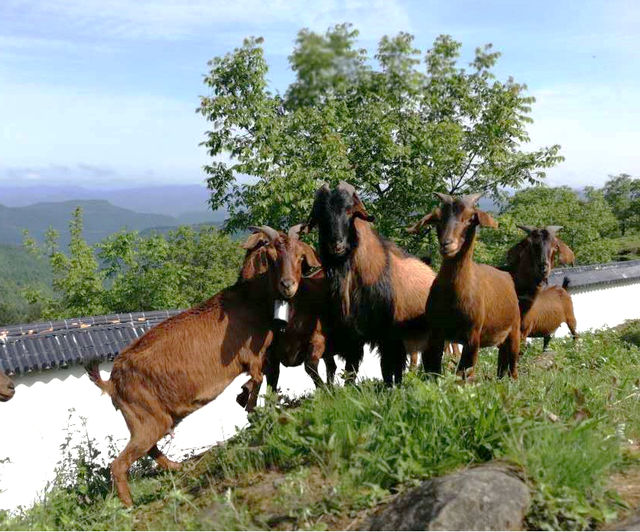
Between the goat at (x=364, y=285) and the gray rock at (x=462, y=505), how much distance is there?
2473 millimetres

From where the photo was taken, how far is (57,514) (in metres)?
5.61

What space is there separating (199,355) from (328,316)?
1.58m

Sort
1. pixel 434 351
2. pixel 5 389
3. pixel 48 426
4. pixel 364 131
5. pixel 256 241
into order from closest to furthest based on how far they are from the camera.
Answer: pixel 434 351 < pixel 256 241 < pixel 5 389 < pixel 48 426 < pixel 364 131

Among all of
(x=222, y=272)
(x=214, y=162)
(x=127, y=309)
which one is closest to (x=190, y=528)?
(x=214, y=162)

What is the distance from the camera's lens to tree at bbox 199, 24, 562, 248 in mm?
16719

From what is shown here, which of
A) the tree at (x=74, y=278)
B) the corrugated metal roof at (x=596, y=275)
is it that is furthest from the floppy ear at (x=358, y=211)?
the tree at (x=74, y=278)

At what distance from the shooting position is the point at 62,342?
9906 mm

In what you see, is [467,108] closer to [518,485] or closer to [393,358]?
[393,358]

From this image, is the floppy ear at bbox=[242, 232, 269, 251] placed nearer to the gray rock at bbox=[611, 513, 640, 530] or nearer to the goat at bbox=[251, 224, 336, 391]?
the goat at bbox=[251, 224, 336, 391]

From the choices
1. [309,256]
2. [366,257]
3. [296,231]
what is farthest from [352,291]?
[296,231]

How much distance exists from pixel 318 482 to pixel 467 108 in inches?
803

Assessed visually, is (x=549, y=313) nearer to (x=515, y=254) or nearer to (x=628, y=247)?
(x=515, y=254)

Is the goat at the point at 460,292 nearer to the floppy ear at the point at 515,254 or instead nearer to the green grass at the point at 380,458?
the green grass at the point at 380,458

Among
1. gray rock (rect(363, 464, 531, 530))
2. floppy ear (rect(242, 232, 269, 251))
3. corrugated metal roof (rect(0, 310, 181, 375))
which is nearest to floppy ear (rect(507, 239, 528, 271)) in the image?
floppy ear (rect(242, 232, 269, 251))
